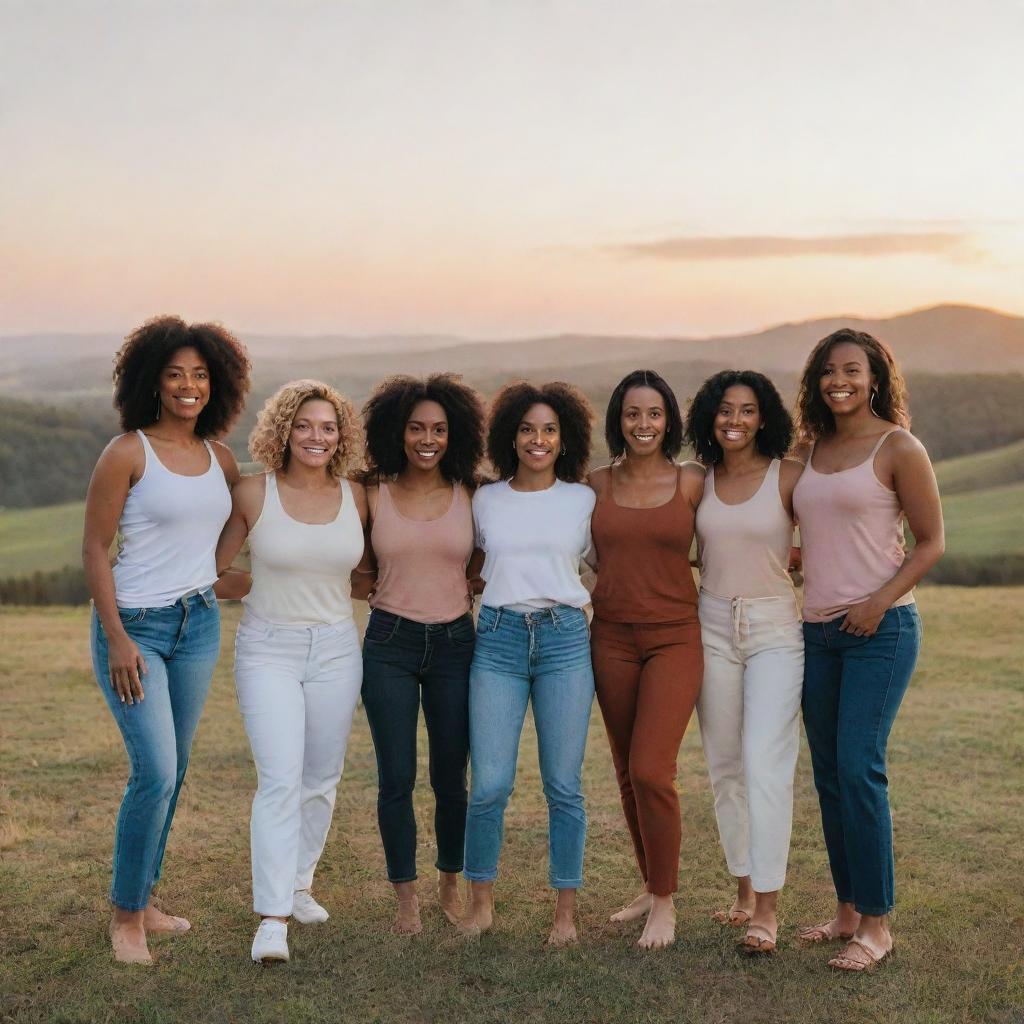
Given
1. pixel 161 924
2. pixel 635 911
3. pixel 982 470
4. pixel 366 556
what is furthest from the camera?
pixel 982 470

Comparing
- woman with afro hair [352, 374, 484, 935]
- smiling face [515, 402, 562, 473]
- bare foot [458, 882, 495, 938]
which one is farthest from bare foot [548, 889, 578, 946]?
smiling face [515, 402, 562, 473]

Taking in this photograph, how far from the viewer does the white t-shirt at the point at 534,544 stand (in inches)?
188

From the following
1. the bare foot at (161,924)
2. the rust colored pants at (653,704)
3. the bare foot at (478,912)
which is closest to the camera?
the rust colored pants at (653,704)

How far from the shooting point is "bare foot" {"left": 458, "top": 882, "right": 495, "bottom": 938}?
5.00m

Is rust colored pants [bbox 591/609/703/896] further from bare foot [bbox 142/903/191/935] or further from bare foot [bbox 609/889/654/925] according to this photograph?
bare foot [bbox 142/903/191/935]

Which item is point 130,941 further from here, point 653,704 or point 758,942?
point 758,942

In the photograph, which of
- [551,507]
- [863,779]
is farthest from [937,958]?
[551,507]

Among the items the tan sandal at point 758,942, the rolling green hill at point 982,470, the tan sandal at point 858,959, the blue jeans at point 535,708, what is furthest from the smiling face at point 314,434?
the rolling green hill at point 982,470

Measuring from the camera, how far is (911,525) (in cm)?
455

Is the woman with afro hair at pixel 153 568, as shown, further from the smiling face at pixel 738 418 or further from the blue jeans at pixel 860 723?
the blue jeans at pixel 860 723

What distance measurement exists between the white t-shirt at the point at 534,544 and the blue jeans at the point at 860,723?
1019 mm

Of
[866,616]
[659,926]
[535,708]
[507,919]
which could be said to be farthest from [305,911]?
[866,616]

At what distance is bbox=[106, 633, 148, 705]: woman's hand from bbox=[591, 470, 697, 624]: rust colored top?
192 cm

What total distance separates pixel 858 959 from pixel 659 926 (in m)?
0.83
